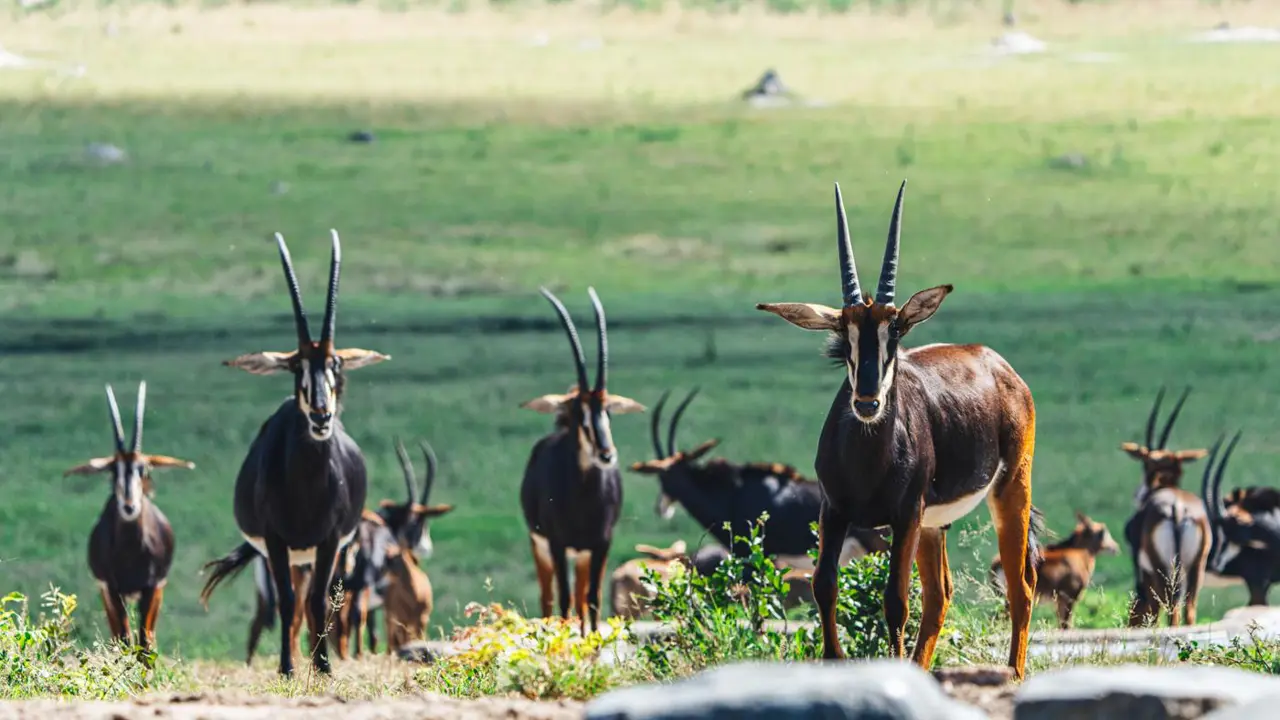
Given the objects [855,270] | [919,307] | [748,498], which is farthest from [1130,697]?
[748,498]

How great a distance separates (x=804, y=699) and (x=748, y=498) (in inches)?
469

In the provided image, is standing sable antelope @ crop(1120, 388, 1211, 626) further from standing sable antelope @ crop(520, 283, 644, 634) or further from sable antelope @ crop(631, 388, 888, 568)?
standing sable antelope @ crop(520, 283, 644, 634)

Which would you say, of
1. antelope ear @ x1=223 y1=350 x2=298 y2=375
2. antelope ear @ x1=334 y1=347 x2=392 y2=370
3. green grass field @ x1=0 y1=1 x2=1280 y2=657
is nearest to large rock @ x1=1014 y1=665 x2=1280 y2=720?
antelope ear @ x1=223 y1=350 x2=298 y2=375

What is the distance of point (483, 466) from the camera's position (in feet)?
90.3

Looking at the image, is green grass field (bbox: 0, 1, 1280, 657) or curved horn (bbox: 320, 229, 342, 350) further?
green grass field (bbox: 0, 1, 1280, 657)

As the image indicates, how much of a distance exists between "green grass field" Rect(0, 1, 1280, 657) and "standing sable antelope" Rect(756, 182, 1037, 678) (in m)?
5.76

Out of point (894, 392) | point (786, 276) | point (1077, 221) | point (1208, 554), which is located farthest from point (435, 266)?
point (894, 392)

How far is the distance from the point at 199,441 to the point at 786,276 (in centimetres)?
1845

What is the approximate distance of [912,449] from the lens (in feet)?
31.7

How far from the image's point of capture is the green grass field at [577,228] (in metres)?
28.4

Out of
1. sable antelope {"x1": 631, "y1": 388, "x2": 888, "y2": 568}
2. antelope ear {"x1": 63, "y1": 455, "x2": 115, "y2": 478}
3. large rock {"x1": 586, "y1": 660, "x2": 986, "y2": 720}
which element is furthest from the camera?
sable antelope {"x1": 631, "y1": 388, "x2": 888, "y2": 568}

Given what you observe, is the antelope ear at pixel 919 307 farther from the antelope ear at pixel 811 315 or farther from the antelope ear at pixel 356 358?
the antelope ear at pixel 356 358

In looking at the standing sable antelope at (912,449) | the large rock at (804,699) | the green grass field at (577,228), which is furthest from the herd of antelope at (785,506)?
the large rock at (804,699)

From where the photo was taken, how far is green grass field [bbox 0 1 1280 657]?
28391mm
